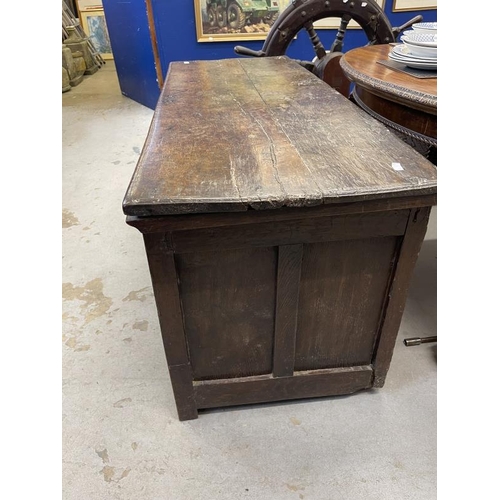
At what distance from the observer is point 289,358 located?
3.46 feet

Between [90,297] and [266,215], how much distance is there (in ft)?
3.70

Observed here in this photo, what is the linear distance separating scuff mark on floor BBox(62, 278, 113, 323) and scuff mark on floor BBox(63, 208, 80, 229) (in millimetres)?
540

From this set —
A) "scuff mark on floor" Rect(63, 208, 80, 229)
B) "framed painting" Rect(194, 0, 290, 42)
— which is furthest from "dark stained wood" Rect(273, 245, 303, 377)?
"framed painting" Rect(194, 0, 290, 42)

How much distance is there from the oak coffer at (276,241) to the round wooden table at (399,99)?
8 cm

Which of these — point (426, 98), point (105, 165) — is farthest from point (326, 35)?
point (426, 98)

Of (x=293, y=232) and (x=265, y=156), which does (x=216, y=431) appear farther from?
(x=265, y=156)

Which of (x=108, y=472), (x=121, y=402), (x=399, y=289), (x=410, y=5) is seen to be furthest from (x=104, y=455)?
(x=410, y=5)

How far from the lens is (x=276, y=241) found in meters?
0.83

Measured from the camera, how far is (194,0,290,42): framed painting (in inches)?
117

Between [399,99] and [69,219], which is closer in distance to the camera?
[399,99]

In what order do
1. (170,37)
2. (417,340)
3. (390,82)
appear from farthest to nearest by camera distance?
(170,37) → (417,340) → (390,82)

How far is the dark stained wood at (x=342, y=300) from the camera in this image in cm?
90

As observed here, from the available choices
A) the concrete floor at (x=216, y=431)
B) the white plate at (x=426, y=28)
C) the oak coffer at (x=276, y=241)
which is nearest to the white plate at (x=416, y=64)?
the white plate at (x=426, y=28)

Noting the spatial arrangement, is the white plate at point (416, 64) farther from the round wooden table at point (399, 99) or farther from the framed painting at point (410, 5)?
the framed painting at point (410, 5)
